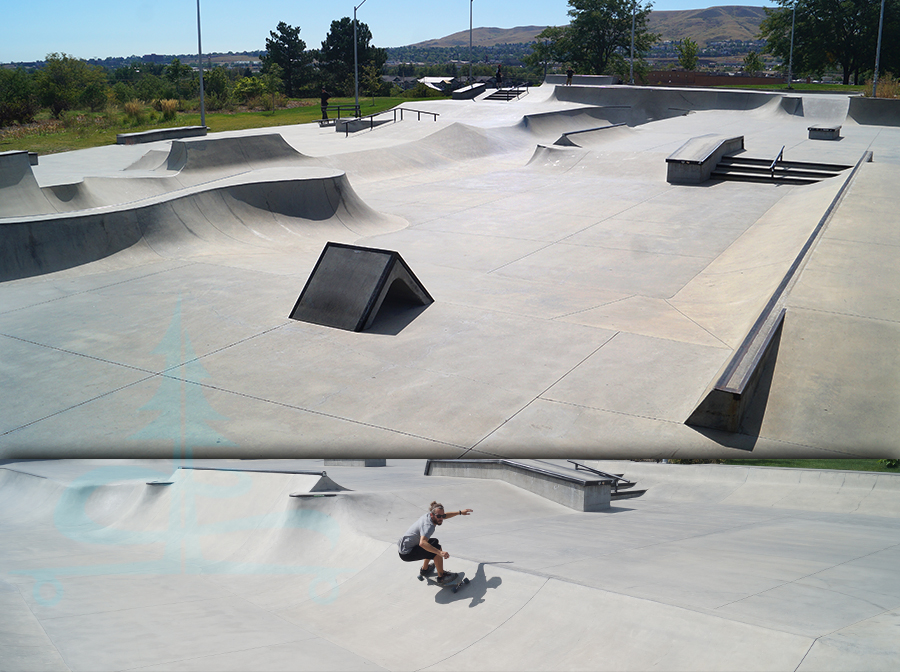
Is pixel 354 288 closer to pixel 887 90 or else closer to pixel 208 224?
pixel 208 224

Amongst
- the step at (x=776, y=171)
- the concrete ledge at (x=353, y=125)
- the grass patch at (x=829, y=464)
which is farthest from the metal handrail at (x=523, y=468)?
the concrete ledge at (x=353, y=125)

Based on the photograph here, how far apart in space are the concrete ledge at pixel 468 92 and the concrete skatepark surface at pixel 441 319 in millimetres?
28709

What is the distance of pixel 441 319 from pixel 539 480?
166 inches

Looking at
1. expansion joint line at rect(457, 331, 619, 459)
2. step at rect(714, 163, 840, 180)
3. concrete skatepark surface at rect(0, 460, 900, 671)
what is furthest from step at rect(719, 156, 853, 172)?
concrete skatepark surface at rect(0, 460, 900, 671)

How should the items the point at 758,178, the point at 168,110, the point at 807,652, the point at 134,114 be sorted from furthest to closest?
the point at 168,110
the point at 134,114
the point at 758,178
the point at 807,652

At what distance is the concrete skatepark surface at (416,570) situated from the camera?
350cm

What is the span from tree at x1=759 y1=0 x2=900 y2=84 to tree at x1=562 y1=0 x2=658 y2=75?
12981 mm

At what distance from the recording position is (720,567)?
4461mm

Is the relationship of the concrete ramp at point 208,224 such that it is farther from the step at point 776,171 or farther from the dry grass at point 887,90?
the dry grass at point 887,90

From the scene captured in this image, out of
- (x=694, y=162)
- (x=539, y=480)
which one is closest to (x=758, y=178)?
(x=694, y=162)

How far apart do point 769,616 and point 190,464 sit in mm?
5677

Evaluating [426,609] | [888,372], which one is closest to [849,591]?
→ [426,609]

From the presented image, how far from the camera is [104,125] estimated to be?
Result: 34.7m

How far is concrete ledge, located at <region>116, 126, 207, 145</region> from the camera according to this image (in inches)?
1107
